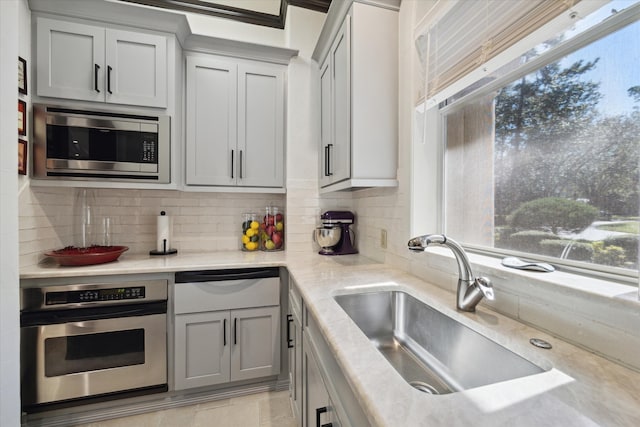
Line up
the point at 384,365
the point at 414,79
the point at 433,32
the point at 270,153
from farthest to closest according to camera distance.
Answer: the point at 270,153, the point at 414,79, the point at 433,32, the point at 384,365

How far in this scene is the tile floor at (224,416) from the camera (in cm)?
173

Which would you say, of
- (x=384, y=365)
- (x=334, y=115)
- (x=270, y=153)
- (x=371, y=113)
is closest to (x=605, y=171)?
(x=384, y=365)

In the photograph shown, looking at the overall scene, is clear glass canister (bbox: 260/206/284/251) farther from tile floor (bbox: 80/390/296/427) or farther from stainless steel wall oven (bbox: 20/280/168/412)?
tile floor (bbox: 80/390/296/427)

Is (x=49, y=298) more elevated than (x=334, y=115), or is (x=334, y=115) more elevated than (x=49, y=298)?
(x=334, y=115)

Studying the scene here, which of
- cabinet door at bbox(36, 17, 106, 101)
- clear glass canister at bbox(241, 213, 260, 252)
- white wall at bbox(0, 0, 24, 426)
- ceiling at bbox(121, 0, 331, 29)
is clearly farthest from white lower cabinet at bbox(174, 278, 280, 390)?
ceiling at bbox(121, 0, 331, 29)

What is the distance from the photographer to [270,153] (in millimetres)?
2410

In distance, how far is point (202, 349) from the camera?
6.22 ft

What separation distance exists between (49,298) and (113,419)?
2.83ft

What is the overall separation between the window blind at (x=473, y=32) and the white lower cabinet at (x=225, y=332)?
1.64 metres

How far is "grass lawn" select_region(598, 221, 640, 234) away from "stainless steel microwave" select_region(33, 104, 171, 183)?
93.5 inches

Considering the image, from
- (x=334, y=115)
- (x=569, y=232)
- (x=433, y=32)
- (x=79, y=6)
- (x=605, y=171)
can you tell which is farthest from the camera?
(x=334, y=115)

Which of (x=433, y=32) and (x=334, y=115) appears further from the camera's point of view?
(x=334, y=115)

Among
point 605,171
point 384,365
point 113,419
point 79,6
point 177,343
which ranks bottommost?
point 113,419

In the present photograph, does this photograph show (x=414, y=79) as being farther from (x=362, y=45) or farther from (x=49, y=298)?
(x=49, y=298)
